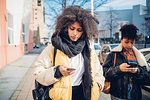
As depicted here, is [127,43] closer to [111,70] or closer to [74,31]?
[111,70]

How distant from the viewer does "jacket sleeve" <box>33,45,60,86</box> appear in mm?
1526

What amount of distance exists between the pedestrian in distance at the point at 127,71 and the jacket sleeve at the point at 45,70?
0.97m

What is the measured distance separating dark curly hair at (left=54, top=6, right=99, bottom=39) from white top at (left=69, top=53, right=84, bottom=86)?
0.29m

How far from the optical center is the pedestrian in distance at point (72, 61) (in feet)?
5.13

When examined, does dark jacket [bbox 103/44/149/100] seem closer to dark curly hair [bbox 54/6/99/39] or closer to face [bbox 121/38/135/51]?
face [bbox 121/38/135/51]

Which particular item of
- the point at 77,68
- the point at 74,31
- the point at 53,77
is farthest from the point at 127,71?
the point at 53,77

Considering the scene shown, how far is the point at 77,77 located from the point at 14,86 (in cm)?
429

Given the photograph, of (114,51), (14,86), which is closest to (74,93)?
(114,51)

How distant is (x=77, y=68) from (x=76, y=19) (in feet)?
1.88

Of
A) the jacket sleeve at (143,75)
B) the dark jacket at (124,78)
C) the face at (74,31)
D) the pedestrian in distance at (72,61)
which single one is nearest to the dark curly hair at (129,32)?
the dark jacket at (124,78)

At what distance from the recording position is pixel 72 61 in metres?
1.72

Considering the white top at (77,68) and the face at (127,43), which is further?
the face at (127,43)

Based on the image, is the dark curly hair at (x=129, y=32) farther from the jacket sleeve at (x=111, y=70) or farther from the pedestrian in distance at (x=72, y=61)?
the pedestrian in distance at (x=72, y=61)

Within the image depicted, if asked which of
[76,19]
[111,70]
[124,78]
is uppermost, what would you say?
[76,19]
